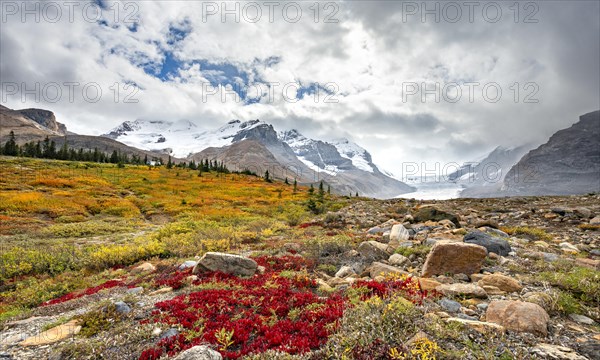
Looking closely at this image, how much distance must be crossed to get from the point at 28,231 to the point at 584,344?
101ft

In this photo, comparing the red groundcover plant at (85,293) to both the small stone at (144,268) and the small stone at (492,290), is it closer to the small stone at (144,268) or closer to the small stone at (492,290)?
the small stone at (144,268)

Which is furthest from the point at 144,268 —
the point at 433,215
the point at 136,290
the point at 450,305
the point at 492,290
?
the point at 433,215

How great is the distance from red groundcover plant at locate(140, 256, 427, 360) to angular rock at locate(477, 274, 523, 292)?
2.18 meters

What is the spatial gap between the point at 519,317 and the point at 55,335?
9718 mm

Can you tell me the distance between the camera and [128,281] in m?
11.4

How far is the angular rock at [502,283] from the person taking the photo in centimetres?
771

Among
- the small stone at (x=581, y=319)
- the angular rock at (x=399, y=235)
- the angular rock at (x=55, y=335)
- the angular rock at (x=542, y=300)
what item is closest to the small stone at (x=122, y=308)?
the angular rock at (x=55, y=335)

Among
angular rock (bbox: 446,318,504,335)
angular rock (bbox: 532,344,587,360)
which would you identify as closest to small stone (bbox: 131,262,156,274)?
angular rock (bbox: 446,318,504,335)

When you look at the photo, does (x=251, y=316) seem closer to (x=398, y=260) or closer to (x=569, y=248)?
(x=398, y=260)

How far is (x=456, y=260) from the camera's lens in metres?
9.66

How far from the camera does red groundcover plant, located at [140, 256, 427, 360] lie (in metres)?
5.70

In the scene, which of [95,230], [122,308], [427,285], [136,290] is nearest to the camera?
[122,308]

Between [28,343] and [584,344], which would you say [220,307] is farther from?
[584,344]

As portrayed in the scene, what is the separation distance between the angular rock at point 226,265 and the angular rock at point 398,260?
18.1ft
